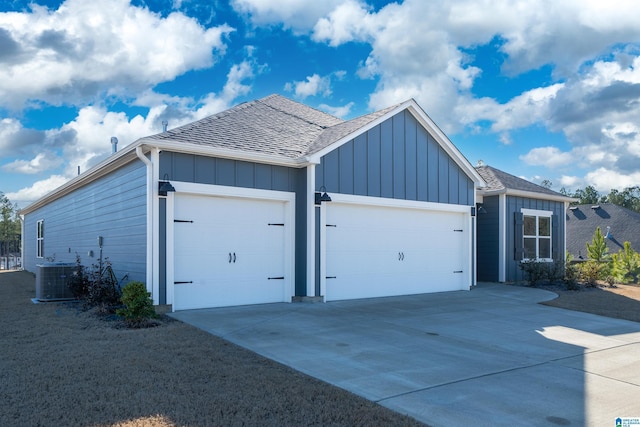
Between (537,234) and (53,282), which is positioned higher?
(537,234)

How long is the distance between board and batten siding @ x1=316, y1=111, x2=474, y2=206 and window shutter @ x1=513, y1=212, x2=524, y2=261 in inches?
113

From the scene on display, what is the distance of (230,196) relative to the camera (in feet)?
28.8

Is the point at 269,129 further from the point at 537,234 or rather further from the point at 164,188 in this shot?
the point at 537,234

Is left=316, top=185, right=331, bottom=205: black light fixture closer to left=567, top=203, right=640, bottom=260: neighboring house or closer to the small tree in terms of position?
the small tree

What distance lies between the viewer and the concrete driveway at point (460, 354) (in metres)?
3.79

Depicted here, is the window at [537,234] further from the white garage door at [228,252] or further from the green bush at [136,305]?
the green bush at [136,305]

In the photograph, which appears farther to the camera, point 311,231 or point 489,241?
point 489,241

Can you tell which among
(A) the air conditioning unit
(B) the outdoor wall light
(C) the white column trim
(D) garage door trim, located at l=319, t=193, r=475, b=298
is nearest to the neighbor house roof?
(D) garage door trim, located at l=319, t=193, r=475, b=298

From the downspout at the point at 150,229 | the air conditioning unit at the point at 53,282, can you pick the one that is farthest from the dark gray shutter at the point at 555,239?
the air conditioning unit at the point at 53,282

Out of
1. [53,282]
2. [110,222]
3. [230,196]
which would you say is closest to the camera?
[230,196]

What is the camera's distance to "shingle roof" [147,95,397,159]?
889cm

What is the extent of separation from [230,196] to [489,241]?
930 centimetres

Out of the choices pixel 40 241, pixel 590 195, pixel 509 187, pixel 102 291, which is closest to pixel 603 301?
pixel 509 187

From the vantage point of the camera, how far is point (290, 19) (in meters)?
12.2
